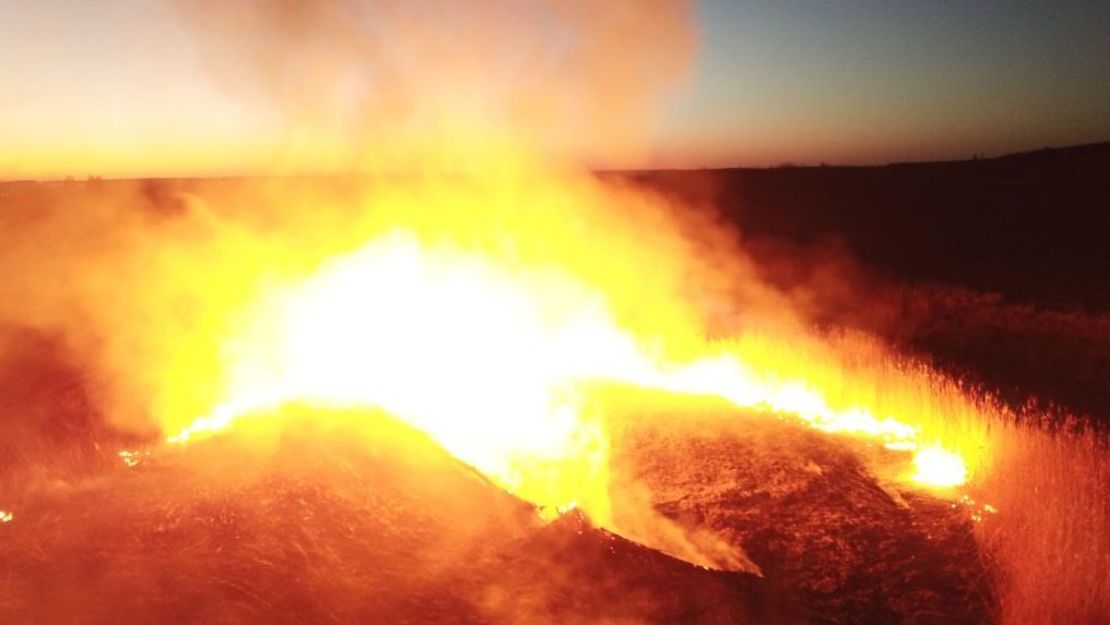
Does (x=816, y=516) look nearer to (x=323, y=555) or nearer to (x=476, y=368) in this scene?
(x=323, y=555)

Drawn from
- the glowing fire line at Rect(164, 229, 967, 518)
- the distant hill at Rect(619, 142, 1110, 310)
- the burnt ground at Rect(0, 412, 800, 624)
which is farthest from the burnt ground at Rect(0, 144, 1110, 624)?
the distant hill at Rect(619, 142, 1110, 310)

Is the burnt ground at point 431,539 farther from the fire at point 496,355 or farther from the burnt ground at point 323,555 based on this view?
the fire at point 496,355

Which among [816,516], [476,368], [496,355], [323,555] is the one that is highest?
[496,355]

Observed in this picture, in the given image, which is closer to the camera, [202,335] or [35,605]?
[35,605]

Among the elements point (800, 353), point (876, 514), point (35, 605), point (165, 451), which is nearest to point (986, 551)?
point (876, 514)

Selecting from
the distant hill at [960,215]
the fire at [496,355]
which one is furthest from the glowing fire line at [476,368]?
the distant hill at [960,215]

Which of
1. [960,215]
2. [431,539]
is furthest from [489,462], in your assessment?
[960,215]

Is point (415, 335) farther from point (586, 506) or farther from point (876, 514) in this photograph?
point (876, 514)

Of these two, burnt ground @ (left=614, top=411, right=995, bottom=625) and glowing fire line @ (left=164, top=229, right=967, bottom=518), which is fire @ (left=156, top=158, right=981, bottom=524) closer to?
glowing fire line @ (left=164, top=229, right=967, bottom=518)
